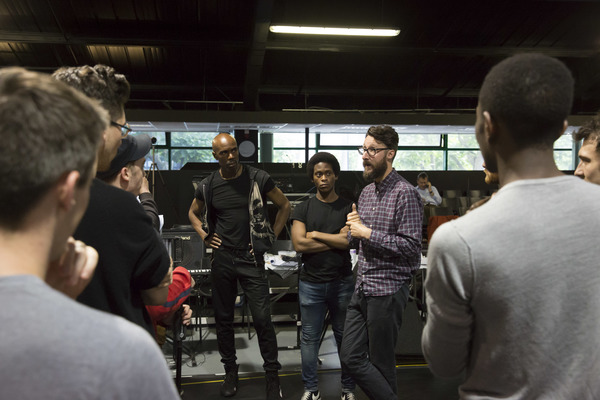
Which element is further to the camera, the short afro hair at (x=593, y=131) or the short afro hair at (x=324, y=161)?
the short afro hair at (x=324, y=161)

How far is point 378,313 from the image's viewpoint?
2.69 meters

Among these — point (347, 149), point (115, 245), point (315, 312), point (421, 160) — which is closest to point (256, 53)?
point (347, 149)

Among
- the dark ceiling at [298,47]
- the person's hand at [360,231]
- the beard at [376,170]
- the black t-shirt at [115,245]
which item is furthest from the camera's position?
the dark ceiling at [298,47]

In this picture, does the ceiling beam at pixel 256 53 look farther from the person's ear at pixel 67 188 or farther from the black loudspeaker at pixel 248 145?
the person's ear at pixel 67 188

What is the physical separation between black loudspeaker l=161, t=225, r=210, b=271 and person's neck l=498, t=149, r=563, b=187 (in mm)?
3894

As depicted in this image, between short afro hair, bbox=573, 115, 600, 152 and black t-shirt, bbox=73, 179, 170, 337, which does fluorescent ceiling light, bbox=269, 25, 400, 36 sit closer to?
short afro hair, bbox=573, 115, 600, 152

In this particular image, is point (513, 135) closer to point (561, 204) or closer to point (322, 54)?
point (561, 204)

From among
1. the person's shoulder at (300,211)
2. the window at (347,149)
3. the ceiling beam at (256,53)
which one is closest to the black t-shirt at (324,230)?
the person's shoulder at (300,211)

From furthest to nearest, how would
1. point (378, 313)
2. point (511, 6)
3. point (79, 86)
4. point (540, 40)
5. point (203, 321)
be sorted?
point (540, 40) < point (511, 6) < point (203, 321) < point (378, 313) < point (79, 86)

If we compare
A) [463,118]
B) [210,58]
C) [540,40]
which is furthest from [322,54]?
[540,40]

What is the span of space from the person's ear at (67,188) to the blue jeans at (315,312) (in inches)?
109

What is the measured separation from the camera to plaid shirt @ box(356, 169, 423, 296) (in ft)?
8.79

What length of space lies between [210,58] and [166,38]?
1299mm

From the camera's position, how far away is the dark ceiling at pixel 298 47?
8.56m
